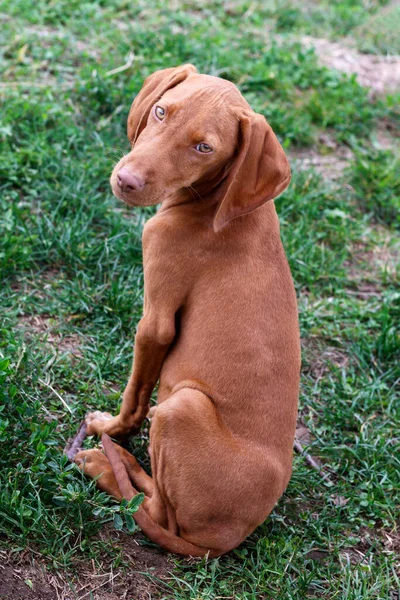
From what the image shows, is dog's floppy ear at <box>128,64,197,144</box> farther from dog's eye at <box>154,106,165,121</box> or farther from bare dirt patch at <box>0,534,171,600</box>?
bare dirt patch at <box>0,534,171,600</box>

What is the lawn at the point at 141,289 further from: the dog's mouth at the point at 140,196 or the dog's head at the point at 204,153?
the dog's head at the point at 204,153

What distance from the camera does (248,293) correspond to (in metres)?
3.63

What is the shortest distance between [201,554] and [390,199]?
12.9 ft

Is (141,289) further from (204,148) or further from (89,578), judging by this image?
(89,578)

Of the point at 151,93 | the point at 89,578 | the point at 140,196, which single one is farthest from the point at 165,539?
the point at 151,93

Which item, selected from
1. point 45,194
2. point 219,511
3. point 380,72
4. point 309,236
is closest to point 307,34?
point 380,72

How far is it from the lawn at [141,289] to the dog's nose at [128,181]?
47.8 inches

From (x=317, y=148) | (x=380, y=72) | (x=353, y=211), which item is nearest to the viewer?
(x=353, y=211)

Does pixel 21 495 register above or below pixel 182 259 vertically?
below

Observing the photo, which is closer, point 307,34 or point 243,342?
point 243,342

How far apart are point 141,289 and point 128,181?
1.98m

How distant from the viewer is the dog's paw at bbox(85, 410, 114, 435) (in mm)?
4188

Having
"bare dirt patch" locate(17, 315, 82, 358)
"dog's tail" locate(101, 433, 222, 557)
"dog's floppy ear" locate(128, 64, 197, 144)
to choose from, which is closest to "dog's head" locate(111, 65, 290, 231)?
"dog's floppy ear" locate(128, 64, 197, 144)

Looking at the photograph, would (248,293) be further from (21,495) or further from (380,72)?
(380,72)
